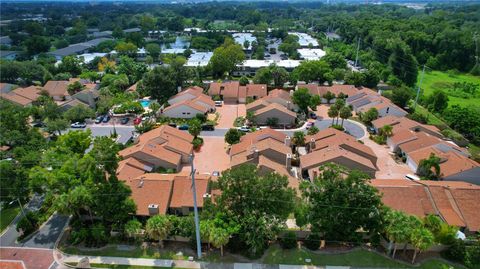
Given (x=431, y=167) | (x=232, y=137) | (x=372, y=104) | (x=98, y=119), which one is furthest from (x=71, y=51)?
(x=431, y=167)

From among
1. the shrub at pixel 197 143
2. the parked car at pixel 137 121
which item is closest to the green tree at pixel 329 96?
the shrub at pixel 197 143

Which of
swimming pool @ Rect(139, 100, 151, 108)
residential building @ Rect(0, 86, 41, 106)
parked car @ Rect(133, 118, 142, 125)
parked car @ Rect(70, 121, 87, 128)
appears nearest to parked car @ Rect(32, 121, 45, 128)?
parked car @ Rect(70, 121, 87, 128)

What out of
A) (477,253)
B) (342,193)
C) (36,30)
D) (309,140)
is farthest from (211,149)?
(36,30)

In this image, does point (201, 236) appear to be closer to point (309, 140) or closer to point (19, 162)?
point (19, 162)

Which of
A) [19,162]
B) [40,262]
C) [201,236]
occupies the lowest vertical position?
[40,262]

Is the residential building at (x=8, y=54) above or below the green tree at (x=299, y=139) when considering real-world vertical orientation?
above

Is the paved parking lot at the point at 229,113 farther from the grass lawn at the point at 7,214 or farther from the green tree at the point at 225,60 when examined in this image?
the grass lawn at the point at 7,214
